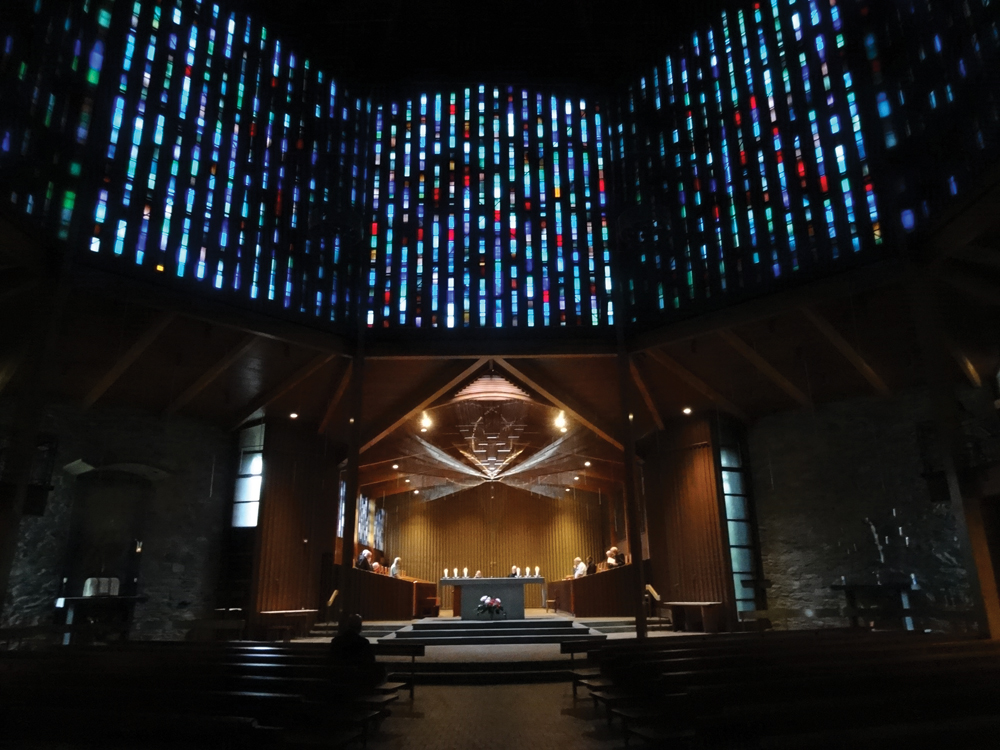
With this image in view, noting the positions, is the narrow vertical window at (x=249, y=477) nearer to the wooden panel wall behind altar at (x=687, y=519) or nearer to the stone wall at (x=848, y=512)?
the wooden panel wall behind altar at (x=687, y=519)

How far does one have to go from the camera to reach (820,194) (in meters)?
9.94

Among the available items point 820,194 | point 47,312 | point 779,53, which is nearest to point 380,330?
point 47,312

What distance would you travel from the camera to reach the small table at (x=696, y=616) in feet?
41.2

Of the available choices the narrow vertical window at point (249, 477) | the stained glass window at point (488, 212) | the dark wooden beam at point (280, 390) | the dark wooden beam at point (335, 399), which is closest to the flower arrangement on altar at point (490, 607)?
the narrow vertical window at point (249, 477)

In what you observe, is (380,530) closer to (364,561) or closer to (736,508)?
(364,561)

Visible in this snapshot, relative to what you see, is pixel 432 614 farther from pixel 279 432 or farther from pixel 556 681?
pixel 556 681

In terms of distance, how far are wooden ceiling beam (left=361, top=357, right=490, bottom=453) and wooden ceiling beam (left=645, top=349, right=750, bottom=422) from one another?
10.0 feet

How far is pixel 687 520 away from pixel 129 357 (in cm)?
1083

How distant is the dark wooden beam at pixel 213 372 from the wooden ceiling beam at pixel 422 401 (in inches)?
122

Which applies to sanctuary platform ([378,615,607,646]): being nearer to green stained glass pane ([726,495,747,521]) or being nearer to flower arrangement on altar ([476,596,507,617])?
flower arrangement on altar ([476,596,507,617])

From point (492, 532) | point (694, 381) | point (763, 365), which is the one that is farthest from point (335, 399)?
point (492, 532)

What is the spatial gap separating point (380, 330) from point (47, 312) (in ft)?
15.9

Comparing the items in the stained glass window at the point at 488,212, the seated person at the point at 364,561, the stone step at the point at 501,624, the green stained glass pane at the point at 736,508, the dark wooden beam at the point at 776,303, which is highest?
the stained glass window at the point at 488,212

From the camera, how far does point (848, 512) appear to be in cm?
1184
